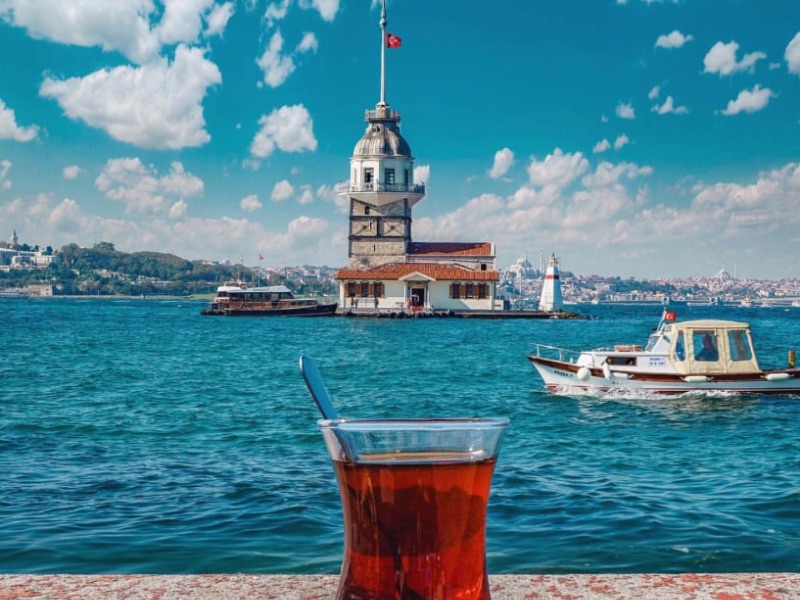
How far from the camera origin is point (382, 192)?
7312 cm

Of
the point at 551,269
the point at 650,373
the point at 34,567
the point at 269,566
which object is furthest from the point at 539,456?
the point at 551,269

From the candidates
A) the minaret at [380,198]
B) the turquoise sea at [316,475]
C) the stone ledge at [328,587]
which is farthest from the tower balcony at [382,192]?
the stone ledge at [328,587]

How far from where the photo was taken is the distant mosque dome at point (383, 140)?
7388 cm

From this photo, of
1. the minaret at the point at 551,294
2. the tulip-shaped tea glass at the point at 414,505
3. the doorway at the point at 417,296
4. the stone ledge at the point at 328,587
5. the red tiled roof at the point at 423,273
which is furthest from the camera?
the minaret at the point at 551,294

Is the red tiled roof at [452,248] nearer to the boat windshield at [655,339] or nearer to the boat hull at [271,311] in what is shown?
the boat hull at [271,311]

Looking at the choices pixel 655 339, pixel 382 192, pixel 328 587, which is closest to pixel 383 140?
pixel 382 192

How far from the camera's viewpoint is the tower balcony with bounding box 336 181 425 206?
73250 millimetres

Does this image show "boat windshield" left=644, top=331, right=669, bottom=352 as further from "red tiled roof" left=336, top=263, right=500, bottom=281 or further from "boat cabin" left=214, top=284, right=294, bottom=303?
"boat cabin" left=214, top=284, right=294, bottom=303

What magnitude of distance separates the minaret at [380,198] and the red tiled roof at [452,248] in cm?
183

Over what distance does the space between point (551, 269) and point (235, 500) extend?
66.9 m

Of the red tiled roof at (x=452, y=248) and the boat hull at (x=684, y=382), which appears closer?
the boat hull at (x=684, y=382)

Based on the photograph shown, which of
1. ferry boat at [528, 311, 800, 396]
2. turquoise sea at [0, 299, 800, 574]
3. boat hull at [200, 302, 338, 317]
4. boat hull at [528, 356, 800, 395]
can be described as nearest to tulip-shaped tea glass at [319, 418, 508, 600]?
turquoise sea at [0, 299, 800, 574]

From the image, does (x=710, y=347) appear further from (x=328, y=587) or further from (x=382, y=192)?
(x=382, y=192)

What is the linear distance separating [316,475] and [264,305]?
65809mm
